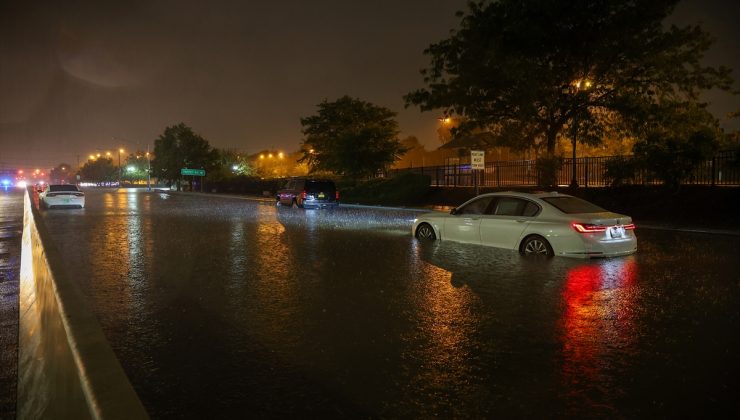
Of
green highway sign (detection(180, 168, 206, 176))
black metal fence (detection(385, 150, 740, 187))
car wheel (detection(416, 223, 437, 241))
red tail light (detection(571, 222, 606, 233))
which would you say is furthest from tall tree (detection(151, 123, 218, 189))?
red tail light (detection(571, 222, 606, 233))

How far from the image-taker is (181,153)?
82.4 m

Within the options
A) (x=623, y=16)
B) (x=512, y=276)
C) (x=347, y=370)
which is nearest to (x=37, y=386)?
(x=347, y=370)

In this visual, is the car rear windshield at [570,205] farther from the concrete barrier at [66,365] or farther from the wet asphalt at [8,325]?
the wet asphalt at [8,325]

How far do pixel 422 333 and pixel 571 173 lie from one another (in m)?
25.1

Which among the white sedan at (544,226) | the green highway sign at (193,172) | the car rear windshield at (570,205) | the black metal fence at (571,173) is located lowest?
the white sedan at (544,226)

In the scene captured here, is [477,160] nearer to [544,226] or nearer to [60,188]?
[544,226]

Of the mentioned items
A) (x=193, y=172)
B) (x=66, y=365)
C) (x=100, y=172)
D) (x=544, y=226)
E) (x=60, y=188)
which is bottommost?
(x=66, y=365)

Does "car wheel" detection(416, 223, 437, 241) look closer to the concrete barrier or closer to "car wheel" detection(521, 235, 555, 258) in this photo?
"car wheel" detection(521, 235, 555, 258)

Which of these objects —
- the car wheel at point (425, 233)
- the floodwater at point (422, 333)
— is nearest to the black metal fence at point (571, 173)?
the floodwater at point (422, 333)

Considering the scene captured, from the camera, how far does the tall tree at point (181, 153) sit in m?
80.9

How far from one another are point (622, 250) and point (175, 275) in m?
8.39

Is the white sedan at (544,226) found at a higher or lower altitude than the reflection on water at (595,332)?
higher

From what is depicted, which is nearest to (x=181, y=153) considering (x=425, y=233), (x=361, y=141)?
(x=361, y=141)

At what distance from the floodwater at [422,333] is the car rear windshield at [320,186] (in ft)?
68.1
